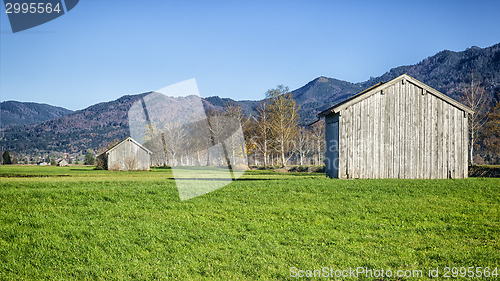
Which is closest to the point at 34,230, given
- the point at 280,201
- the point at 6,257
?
the point at 6,257

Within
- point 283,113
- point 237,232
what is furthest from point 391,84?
point 283,113

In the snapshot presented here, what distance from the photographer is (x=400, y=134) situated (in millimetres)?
25141

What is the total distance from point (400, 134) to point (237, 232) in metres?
17.9

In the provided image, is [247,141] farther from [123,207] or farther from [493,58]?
[493,58]

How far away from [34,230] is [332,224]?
329 inches

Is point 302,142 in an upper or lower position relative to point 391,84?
lower

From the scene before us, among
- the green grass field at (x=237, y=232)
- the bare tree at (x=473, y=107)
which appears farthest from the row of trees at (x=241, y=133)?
the green grass field at (x=237, y=232)

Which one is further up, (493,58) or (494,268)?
(493,58)

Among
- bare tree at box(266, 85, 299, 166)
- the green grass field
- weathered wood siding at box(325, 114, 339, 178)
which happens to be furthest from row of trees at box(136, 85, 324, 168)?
the green grass field

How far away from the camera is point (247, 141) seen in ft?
239

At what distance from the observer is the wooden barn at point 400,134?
24734mm

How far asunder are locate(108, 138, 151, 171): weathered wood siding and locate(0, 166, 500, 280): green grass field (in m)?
52.5

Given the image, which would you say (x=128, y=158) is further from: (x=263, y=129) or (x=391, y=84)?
(x=391, y=84)

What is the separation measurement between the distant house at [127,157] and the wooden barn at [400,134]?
48194 millimetres
